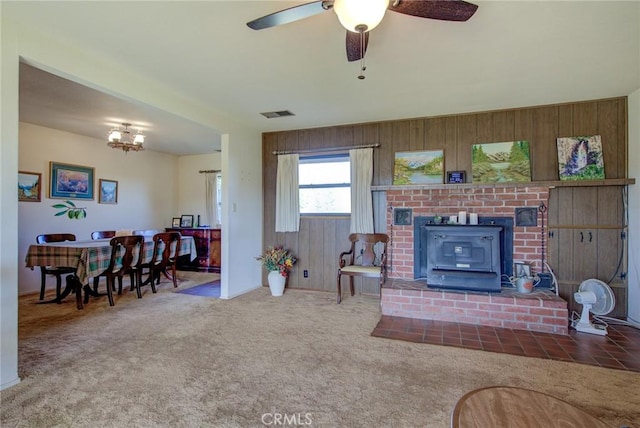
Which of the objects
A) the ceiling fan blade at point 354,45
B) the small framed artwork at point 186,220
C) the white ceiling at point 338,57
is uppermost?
the white ceiling at point 338,57

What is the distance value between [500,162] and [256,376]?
11.5 feet

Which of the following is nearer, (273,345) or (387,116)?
(273,345)

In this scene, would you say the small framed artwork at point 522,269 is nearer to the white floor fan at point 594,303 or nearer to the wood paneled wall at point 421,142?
the white floor fan at point 594,303

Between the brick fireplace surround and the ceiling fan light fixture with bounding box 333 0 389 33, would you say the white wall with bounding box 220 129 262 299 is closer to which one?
the brick fireplace surround

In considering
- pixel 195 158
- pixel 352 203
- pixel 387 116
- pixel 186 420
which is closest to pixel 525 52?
pixel 387 116

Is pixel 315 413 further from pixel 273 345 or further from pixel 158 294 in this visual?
pixel 158 294

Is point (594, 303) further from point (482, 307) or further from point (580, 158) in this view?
point (580, 158)

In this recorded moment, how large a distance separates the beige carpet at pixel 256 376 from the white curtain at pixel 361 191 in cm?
137

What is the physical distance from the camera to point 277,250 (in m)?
4.58

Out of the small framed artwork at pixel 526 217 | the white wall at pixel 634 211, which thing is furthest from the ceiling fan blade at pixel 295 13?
the white wall at pixel 634 211

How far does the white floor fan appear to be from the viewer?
3.01 m

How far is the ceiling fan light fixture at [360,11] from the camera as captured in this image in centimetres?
144

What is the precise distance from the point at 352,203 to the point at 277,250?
→ 50.2 inches

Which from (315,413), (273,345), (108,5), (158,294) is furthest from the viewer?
(158,294)
